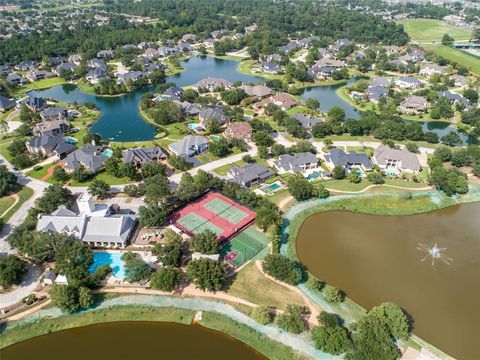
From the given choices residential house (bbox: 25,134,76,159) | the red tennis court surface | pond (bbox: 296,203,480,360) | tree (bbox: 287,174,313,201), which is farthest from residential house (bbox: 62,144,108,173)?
pond (bbox: 296,203,480,360)

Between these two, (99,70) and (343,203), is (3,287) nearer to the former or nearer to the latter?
(343,203)

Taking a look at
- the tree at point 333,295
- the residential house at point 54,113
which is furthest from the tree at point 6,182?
the tree at point 333,295

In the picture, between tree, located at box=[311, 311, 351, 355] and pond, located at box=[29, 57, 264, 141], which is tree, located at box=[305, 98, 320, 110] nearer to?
pond, located at box=[29, 57, 264, 141]

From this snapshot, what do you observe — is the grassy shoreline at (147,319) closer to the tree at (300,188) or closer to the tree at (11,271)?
the tree at (11,271)

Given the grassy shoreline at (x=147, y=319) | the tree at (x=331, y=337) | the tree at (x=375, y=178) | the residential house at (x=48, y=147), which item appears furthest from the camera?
the residential house at (x=48, y=147)

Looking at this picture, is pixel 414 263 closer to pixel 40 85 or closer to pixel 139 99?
pixel 139 99

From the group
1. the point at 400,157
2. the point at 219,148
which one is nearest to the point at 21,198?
the point at 219,148

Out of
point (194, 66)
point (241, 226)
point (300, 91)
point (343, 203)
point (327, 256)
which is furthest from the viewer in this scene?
point (194, 66)

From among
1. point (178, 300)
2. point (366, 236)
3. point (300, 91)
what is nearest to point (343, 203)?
point (366, 236)
